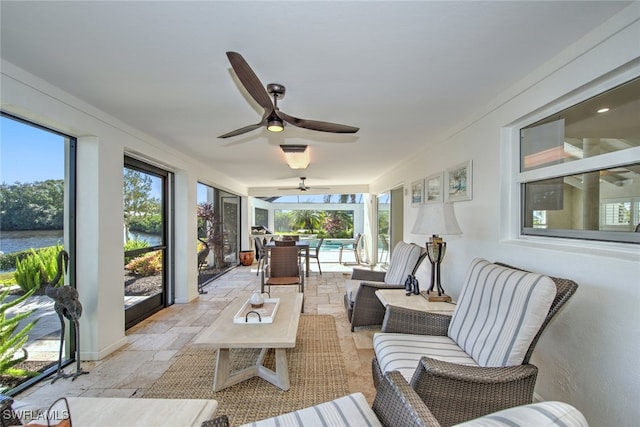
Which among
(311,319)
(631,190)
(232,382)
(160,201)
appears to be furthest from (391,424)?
(160,201)

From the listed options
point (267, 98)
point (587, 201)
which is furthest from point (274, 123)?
point (587, 201)

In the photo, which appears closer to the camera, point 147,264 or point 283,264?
point 147,264

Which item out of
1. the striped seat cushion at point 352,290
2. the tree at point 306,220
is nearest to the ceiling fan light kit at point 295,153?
the striped seat cushion at point 352,290

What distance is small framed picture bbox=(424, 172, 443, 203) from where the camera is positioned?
3.50m

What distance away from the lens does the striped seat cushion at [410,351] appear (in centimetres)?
164

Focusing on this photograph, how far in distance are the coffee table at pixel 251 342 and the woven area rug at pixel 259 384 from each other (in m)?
0.06

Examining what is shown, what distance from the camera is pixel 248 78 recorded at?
150 cm

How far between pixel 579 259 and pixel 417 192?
2723 mm

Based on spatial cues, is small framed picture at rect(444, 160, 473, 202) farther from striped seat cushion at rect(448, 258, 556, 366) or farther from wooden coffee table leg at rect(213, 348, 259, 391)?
wooden coffee table leg at rect(213, 348, 259, 391)

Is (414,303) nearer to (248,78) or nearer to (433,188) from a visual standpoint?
(433,188)

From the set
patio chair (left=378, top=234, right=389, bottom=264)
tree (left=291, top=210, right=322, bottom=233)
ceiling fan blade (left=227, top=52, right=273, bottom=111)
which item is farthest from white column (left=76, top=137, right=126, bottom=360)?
tree (left=291, top=210, right=322, bottom=233)

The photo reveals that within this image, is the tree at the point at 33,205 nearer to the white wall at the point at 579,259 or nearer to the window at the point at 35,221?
the window at the point at 35,221

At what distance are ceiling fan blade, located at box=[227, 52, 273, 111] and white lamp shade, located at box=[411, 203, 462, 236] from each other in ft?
5.16

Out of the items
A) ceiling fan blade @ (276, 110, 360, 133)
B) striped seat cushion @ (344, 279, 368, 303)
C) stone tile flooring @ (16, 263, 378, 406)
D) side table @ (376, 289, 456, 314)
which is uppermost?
ceiling fan blade @ (276, 110, 360, 133)
